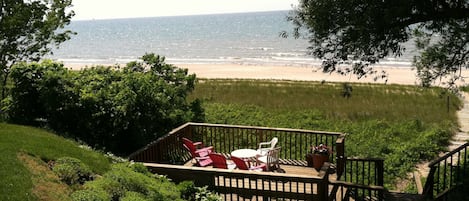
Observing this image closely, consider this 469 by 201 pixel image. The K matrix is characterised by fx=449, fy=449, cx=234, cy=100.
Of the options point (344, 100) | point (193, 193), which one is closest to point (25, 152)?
point (193, 193)

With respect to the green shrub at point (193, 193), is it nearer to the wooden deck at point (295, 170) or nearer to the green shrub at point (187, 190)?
the green shrub at point (187, 190)

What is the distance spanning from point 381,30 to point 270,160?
4277mm

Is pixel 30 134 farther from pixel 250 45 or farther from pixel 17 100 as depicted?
pixel 250 45

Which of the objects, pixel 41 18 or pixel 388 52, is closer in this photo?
pixel 388 52

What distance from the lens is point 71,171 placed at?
23.3ft

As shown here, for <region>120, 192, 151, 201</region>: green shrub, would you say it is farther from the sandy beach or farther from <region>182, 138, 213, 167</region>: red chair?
the sandy beach

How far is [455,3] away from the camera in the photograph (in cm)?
853

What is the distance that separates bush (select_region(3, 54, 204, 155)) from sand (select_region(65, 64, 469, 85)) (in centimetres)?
2828

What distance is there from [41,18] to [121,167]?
5876 mm

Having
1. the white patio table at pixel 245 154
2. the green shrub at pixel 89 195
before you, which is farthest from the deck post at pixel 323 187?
the green shrub at pixel 89 195

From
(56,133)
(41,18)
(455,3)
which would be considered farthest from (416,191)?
(41,18)

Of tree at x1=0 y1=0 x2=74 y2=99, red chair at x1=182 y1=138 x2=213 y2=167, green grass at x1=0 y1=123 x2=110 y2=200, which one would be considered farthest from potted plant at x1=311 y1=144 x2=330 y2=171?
tree at x1=0 y1=0 x2=74 y2=99

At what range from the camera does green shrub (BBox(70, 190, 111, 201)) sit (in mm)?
6326

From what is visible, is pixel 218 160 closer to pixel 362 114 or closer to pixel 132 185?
pixel 132 185
